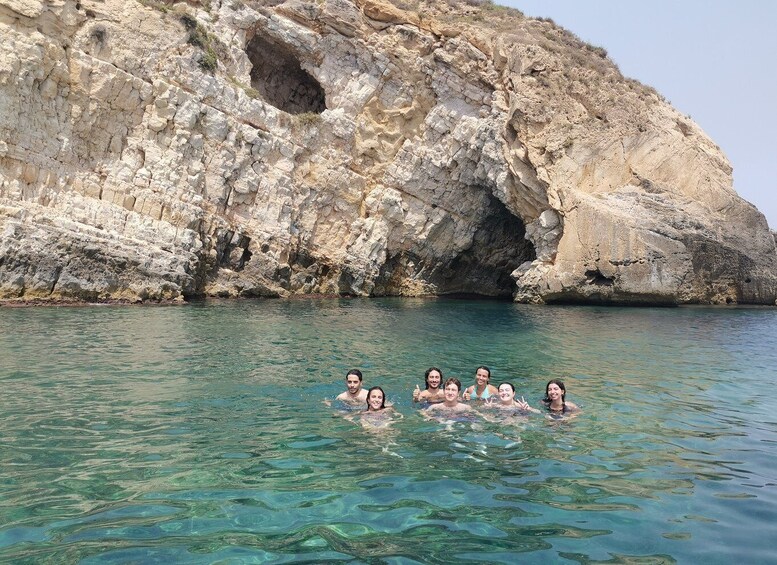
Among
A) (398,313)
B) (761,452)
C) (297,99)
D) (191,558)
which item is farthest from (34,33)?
(761,452)

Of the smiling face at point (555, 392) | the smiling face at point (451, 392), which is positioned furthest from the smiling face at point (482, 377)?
A: the smiling face at point (555, 392)

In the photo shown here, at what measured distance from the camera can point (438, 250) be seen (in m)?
38.0

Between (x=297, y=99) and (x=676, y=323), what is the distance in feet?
89.4

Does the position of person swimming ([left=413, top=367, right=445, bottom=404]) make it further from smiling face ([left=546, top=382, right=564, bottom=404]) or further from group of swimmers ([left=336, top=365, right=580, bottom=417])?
smiling face ([left=546, top=382, right=564, bottom=404])

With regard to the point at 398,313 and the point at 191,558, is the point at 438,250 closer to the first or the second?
the point at 398,313

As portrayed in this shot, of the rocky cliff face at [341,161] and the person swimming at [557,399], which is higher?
the rocky cliff face at [341,161]

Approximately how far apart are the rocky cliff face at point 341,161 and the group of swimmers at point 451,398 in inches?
686

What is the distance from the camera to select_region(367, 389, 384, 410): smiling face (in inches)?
347

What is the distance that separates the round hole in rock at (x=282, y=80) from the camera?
3619 centimetres

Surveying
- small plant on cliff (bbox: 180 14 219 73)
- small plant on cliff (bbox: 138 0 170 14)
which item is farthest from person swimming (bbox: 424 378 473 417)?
small plant on cliff (bbox: 138 0 170 14)

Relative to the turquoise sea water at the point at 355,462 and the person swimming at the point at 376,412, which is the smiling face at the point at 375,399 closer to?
the person swimming at the point at 376,412

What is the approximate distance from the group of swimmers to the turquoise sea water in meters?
0.37

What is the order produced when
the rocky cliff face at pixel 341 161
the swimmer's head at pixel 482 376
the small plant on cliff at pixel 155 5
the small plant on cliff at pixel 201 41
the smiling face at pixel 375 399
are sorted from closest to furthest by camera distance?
the smiling face at pixel 375 399 → the swimmer's head at pixel 482 376 → the rocky cliff face at pixel 341 161 → the small plant on cliff at pixel 155 5 → the small plant on cliff at pixel 201 41

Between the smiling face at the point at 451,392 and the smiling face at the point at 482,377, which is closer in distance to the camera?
the smiling face at the point at 451,392
